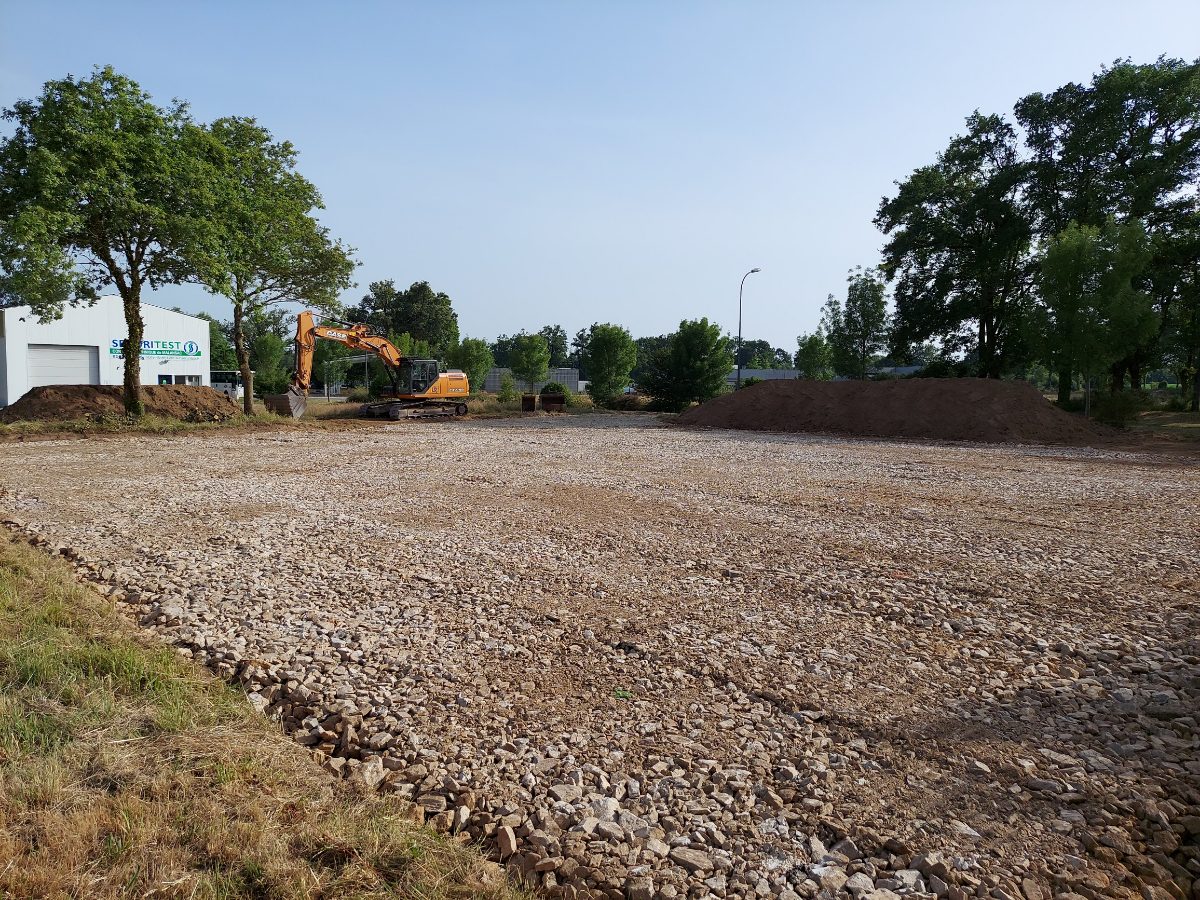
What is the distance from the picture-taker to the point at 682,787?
3.46 meters

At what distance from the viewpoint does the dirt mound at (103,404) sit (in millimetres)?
24047

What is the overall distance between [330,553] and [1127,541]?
31.7 feet

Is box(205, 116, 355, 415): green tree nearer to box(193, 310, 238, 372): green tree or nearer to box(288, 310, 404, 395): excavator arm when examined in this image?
box(288, 310, 404, 395): excavator arm

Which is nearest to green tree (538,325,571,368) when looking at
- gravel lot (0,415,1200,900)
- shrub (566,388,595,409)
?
shrub (566,388,595,409)

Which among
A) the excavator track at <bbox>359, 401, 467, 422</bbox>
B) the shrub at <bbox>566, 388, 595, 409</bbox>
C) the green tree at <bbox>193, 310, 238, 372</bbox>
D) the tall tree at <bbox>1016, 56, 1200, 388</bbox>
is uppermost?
the tall tree at <bbox>1016, 56, 1200, 388</bbox>

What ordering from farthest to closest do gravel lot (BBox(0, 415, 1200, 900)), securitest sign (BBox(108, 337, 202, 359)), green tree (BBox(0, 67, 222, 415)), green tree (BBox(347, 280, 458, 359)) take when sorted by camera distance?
green tree (BBox(347, 280, 458, 359))
securitest sign (BBox(108, 337, 202, 359))
green tree (BBox(0, 67, 222, 415))
gravel lot (BBox(0, 415, 1200, 900))

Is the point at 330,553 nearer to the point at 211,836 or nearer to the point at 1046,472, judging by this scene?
the point at 211,836

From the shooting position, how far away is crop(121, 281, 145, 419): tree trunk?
71.7 feet

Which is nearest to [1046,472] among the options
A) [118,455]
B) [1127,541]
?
[1127,541]

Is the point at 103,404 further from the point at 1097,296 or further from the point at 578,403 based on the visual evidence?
the point at 1097,296

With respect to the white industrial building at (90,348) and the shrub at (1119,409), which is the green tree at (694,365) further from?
the white industrial building at (90,348)

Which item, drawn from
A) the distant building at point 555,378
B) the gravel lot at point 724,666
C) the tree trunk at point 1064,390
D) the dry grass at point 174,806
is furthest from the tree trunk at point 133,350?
the distant building at point 555,378

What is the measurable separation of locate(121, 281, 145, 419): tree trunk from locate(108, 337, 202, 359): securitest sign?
15781mm

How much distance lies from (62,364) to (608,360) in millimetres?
31101
